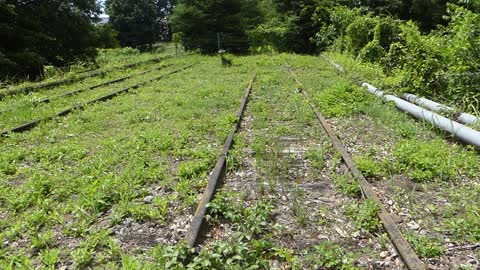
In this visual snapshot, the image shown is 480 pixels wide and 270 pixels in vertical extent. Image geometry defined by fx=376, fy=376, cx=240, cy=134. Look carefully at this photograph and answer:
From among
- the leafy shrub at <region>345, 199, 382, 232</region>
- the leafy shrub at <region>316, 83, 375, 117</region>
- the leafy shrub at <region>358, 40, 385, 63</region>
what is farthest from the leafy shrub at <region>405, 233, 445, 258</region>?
the leafy shrub at <region>358, 40, 385, 63</region>

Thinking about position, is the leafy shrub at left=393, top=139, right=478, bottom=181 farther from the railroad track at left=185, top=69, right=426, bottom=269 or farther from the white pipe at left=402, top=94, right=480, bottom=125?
the white pipe at left=402, top=94, right=480, bottom=125

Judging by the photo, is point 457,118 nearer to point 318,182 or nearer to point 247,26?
point 318,182

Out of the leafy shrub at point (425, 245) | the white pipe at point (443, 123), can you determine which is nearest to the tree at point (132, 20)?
the white pipe at point (443, 123)

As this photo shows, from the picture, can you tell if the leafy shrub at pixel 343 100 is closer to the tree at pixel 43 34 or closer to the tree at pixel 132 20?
the tree at pixel 43 34

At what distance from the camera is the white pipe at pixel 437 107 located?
5.59 metres

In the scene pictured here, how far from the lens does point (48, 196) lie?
3.88 meters

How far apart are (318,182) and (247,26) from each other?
25.1m

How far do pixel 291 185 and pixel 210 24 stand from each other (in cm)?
2385

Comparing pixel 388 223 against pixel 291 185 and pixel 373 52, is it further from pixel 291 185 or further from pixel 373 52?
pixel 373 52

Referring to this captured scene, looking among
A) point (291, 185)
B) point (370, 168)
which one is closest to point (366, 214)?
point (291, 185)

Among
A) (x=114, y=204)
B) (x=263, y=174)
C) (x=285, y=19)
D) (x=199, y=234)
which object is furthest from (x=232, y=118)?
(x=285, y=19)

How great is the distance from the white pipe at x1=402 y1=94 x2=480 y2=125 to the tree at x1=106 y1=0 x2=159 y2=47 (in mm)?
49321

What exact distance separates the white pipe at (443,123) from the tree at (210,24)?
65.6 feet

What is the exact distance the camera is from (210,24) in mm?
26391
